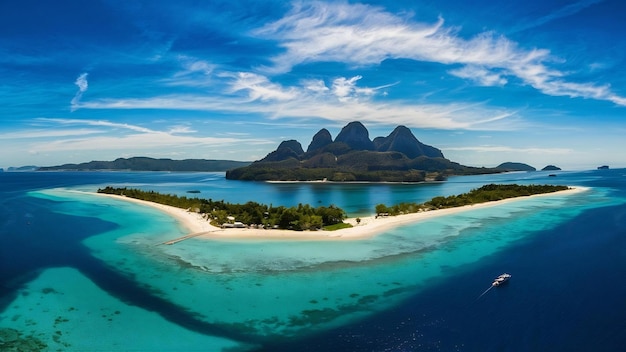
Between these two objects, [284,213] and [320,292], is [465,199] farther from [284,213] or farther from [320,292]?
[320,292]

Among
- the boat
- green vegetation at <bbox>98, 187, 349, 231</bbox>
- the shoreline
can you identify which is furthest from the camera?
green vegetation at <bbox>98, 187, 349, 231</bbox>

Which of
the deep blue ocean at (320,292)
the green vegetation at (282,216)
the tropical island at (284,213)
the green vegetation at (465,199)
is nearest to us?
the deep blue ocean at (320,292)

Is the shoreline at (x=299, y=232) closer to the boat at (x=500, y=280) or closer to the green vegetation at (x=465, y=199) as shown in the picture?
the green vegetation at (x=465, y=199)

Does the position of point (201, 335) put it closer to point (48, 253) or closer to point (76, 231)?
point (48, 253)

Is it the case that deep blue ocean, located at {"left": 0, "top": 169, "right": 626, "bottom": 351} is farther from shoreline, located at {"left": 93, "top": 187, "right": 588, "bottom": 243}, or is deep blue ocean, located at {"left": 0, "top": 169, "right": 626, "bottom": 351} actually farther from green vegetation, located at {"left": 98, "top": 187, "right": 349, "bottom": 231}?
green vegetation, located at {"left": 98, "top": 187, "right": 349, "bottom": 231}

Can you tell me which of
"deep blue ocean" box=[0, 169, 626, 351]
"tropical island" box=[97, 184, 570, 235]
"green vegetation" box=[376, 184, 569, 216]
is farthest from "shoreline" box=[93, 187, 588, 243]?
"deep blue ocean" box=[0, 169, 626, 351]

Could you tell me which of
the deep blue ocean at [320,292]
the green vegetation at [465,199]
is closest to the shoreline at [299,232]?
the green vegetation at [465,199]

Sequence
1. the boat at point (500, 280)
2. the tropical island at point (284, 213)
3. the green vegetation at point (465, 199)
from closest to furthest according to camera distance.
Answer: the boat at point (500, 280)
the tropical island at point (284, 213)
the green vegetation at point (465, 199)
